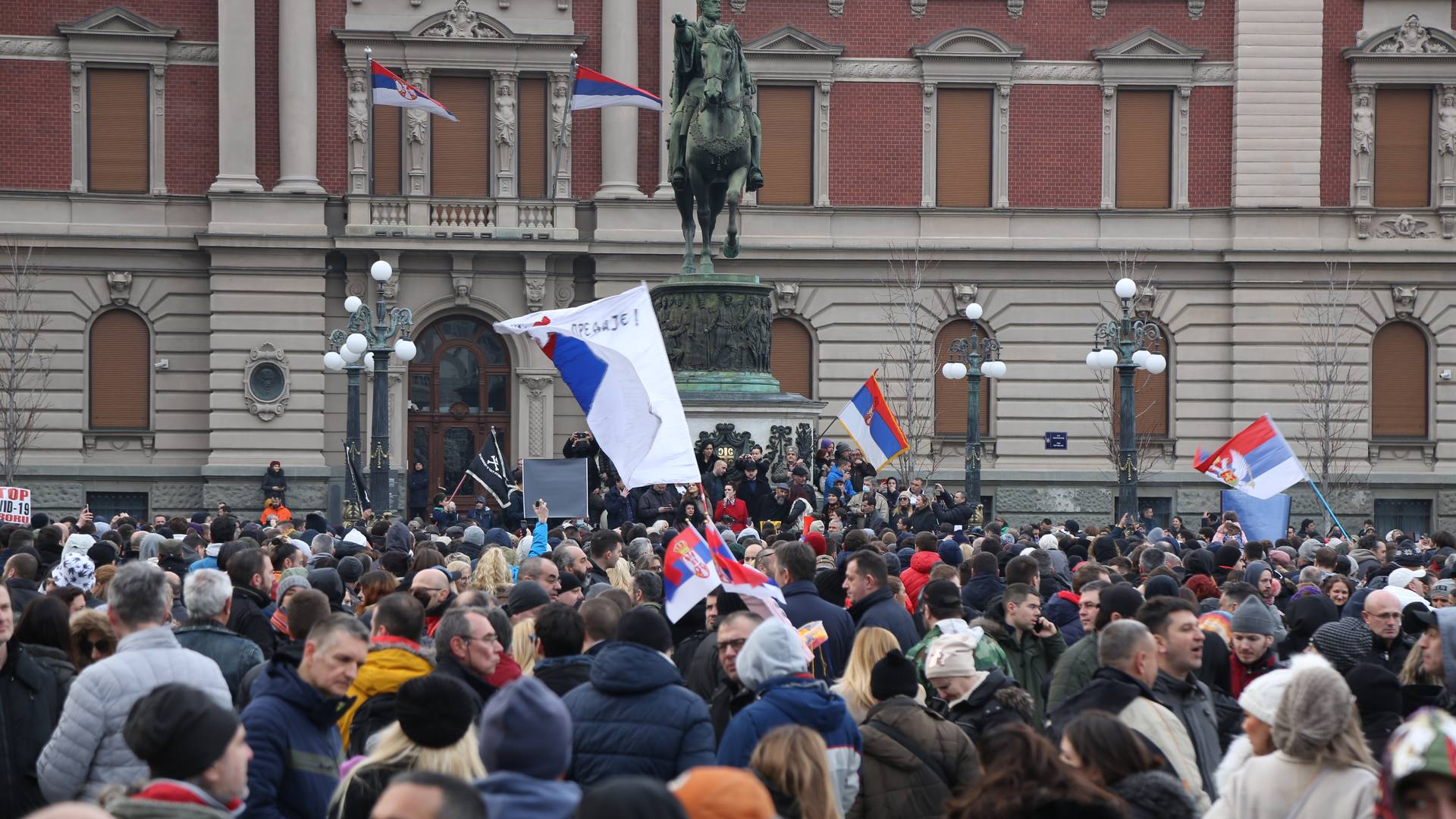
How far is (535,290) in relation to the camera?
4003 cm

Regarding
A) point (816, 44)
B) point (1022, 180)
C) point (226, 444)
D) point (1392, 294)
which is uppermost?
point (816, 44)

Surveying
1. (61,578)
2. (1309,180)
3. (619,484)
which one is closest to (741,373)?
(619,484)

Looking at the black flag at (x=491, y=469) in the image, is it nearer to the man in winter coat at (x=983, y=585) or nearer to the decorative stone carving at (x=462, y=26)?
the decorative stone carving at (x=462, y=26)

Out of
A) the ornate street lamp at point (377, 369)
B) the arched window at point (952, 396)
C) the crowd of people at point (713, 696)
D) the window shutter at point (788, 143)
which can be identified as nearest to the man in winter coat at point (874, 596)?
the crowd of people at point (713, 696)

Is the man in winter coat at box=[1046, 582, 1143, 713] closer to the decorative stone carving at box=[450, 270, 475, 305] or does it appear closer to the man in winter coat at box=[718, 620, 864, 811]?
the man in winter coat at box=[718, 620, 864, 811]

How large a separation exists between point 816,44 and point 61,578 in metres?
32.1

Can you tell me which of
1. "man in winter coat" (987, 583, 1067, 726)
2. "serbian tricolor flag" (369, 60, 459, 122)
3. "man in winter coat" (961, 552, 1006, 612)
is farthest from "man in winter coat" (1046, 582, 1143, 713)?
"serbian tricolor flag" (369, 60, 459, 122)

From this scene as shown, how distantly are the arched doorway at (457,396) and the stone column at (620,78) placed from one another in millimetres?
4353

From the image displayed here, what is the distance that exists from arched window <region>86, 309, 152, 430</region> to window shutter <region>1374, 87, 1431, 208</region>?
28.0m

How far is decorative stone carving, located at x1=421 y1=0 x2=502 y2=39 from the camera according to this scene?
134 feet

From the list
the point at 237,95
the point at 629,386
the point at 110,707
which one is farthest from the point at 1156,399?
the point at 110,707

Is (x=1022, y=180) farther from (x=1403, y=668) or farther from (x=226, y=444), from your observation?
(x=1403, y=668)

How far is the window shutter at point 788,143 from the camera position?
137 feet

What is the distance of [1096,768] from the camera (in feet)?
20.3
